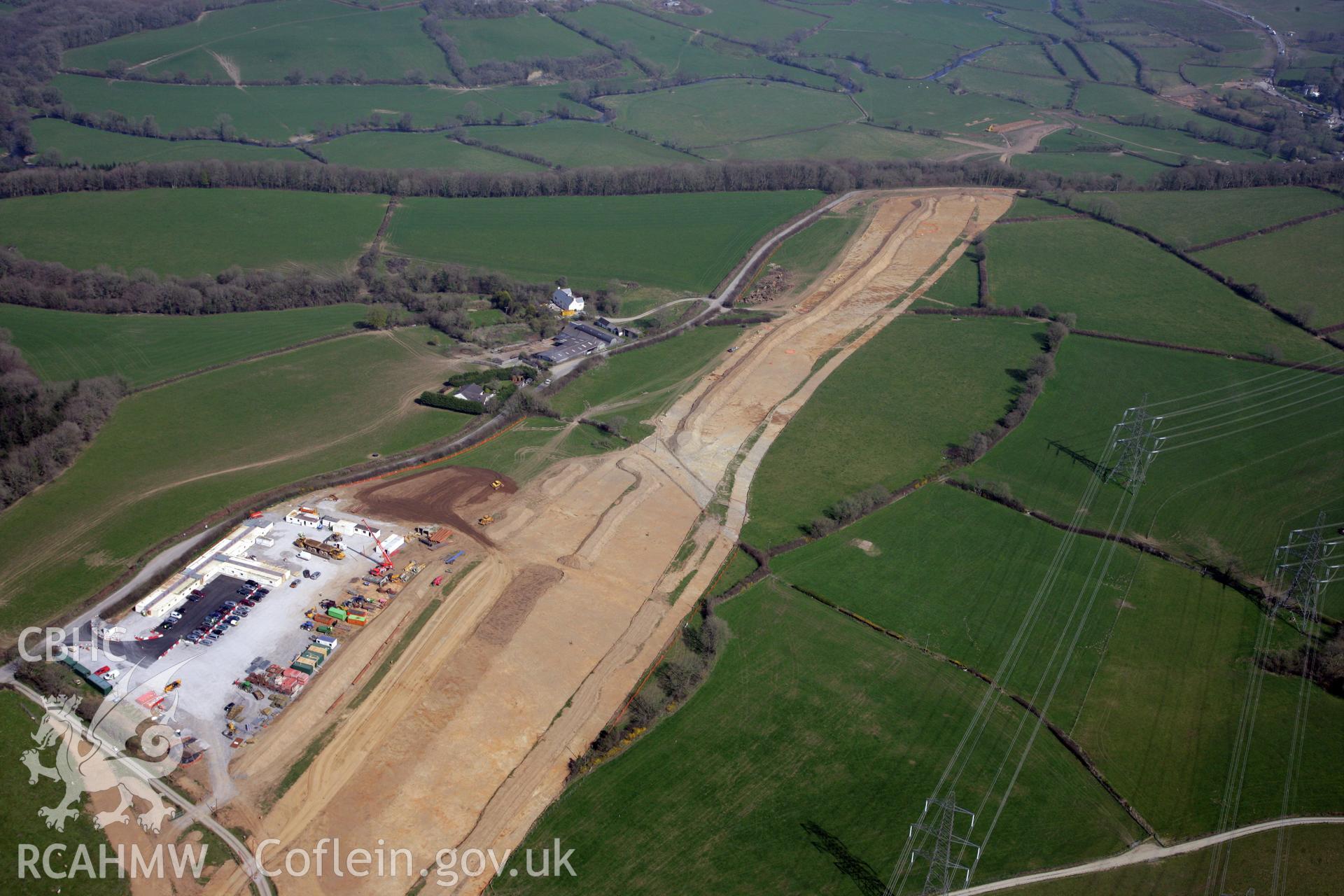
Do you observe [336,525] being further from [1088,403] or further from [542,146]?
[542,146]

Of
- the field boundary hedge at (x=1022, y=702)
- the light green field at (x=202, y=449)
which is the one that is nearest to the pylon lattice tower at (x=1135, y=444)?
the field boundary hedge at (x=1022, y=702)

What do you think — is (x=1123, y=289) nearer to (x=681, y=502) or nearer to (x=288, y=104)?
(x=681, y=502)

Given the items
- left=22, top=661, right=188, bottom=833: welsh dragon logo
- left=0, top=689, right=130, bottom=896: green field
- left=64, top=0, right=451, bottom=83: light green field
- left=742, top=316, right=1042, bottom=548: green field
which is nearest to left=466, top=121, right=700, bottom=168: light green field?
left=64, top=0, right=451, bottom=83: light green field

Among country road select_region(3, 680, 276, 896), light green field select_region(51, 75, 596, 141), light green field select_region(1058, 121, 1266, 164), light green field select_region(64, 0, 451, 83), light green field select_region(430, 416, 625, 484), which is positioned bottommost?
country road select_region(3, 680, 276, 896)

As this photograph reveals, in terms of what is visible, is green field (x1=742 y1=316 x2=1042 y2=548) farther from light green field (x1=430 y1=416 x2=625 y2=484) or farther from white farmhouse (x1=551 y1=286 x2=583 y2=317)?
white farmhouse (x1=551 y1=286 x2=583 y2=317)

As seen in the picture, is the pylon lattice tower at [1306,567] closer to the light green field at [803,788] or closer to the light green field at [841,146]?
the light green field at [803,788]

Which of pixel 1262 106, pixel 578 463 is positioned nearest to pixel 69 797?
pixel 578 463
